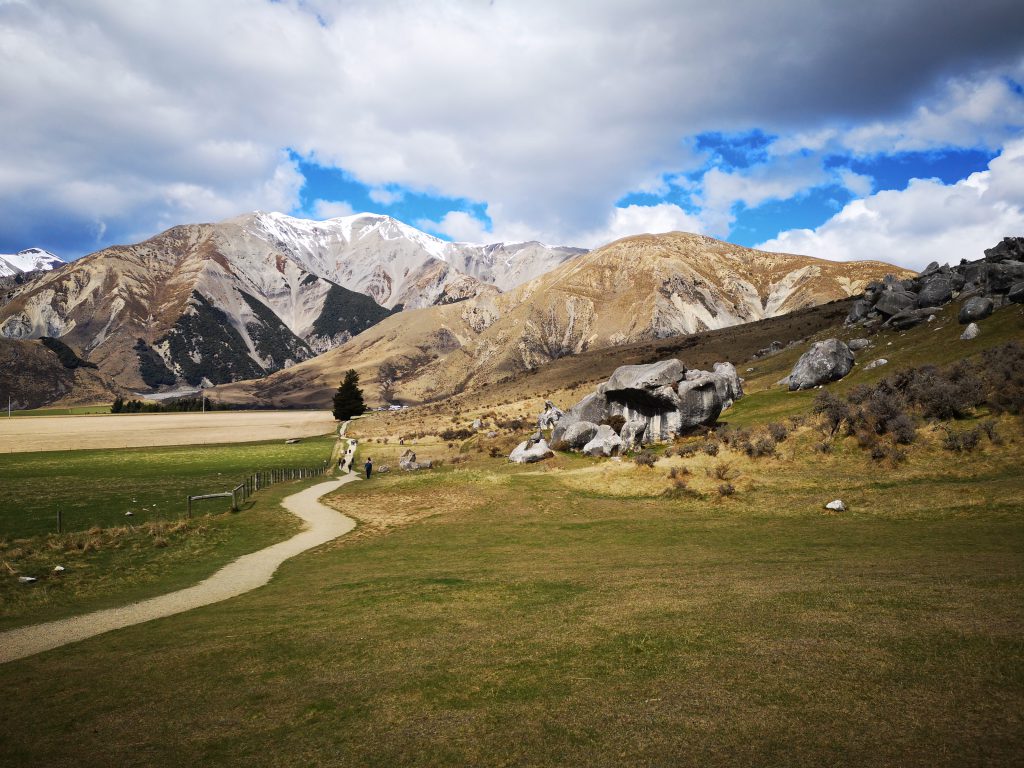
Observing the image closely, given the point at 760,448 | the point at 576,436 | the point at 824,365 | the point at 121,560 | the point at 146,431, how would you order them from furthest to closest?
the point at 146,431, the point at 824,365, the point at 576,436, the point at 760,448, the point at 121,560

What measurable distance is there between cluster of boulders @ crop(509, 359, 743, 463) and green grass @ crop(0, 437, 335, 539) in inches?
1019

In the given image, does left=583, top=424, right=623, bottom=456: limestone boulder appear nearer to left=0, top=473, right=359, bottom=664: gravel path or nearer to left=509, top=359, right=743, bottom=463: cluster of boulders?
left=509, top=359, right=743, bottom=463: cluster of boulders

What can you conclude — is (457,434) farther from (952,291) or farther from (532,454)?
(952,291)

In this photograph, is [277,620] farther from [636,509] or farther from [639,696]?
[636,509]

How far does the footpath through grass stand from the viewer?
Result: 7.29 m

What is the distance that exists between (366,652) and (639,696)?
5736 millimetres

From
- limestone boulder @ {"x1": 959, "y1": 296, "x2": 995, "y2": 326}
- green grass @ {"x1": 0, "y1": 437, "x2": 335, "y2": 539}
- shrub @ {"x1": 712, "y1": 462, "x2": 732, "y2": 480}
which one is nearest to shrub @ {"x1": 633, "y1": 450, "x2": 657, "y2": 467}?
shrub @ {"x1": 712, "y1": 462, "x2": 732, "y2": 480}

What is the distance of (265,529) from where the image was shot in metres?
28.9

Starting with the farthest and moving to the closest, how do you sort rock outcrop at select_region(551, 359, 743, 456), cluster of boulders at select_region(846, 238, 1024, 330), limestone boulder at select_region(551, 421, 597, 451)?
cluster of boulders at select_region(846, 238, 1024, 330)
limestone boulder at select_region(551, 421, 597, 451)
rock outcrop at select_region(551, 359, 743, 456)

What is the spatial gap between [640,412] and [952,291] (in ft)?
129

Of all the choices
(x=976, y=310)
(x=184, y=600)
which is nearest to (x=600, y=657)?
(x=184, y=600)

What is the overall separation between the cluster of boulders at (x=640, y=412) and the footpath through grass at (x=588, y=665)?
79.9 feet

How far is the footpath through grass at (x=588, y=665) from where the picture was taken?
23.9ft

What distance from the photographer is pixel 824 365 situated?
49.4 metres
